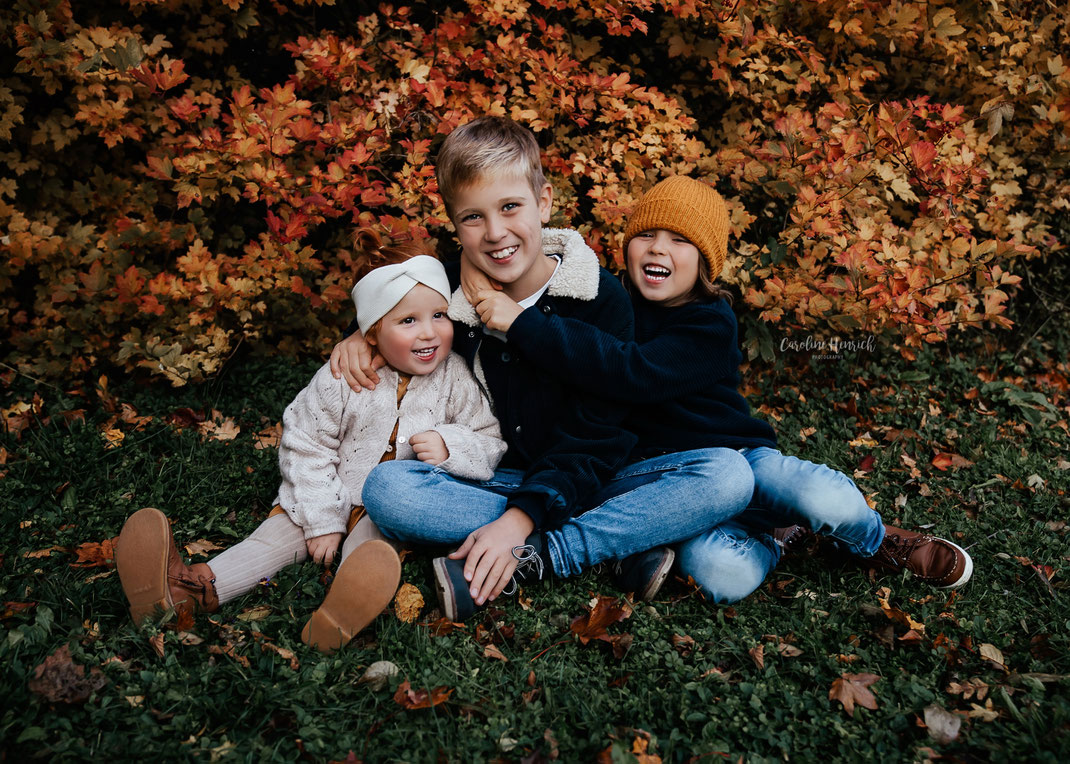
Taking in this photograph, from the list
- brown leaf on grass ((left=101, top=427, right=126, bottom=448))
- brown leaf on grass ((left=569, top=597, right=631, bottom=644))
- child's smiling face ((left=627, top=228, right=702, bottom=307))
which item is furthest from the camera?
brown leaf on grass ((left=101, top=427, right=126, bottom=448))

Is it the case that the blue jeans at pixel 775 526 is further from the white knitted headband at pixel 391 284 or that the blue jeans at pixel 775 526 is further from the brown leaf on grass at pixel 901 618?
the white knitted headband at pixel 391 284

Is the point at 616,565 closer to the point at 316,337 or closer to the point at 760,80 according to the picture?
the point at 316,337

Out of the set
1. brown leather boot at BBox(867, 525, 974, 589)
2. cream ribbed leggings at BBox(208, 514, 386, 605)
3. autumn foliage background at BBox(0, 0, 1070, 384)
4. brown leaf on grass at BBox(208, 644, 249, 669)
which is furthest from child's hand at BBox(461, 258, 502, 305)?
brown leather boot at BBox(867, 525, 974, 589)

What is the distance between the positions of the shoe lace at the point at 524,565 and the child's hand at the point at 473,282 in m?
0.84

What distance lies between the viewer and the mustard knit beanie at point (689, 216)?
251cm

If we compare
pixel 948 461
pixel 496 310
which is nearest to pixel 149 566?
pixel 496 310

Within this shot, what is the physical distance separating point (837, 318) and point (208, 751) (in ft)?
10.4

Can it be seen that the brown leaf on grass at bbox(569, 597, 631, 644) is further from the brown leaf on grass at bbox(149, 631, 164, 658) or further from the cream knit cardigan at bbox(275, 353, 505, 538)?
the brown leaf on grass at bbox(149, 631, 164, 658)

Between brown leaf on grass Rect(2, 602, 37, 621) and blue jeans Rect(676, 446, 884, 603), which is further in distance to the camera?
blue jeans Rect(676, 446, 884, 603)

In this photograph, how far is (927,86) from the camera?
4.10 meters

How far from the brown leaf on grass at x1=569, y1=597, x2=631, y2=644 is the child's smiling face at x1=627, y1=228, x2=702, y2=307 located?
105 centimetres

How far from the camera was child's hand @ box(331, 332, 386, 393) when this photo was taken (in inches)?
97.3

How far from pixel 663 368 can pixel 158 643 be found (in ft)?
5.51

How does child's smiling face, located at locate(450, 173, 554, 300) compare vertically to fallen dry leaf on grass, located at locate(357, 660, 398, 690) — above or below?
above
